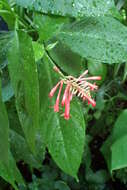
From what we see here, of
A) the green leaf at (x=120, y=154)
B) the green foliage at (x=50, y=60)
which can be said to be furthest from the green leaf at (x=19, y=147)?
the green leaf at (x=120, y=154)

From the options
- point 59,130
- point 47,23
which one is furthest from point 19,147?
point 47,23

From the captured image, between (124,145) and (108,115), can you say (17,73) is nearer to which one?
(124,145)

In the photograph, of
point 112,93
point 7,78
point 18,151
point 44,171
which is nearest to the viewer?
point 7,78

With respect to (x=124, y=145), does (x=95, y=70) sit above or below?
above

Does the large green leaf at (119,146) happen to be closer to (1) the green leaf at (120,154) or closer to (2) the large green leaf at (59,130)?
(1) the green leaf at (120,154)

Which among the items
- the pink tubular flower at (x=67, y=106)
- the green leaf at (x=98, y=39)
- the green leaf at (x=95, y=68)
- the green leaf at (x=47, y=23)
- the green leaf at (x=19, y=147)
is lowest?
the green leaf at (x=19, y=147)

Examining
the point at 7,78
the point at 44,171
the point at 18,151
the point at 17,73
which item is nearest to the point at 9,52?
the point at 17,73

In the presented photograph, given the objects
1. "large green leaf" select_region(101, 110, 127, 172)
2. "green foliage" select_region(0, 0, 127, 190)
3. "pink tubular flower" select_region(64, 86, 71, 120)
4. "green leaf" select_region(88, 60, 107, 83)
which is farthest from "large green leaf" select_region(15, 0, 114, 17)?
"large green leaf" select_region(101, 110, 127, 172)
